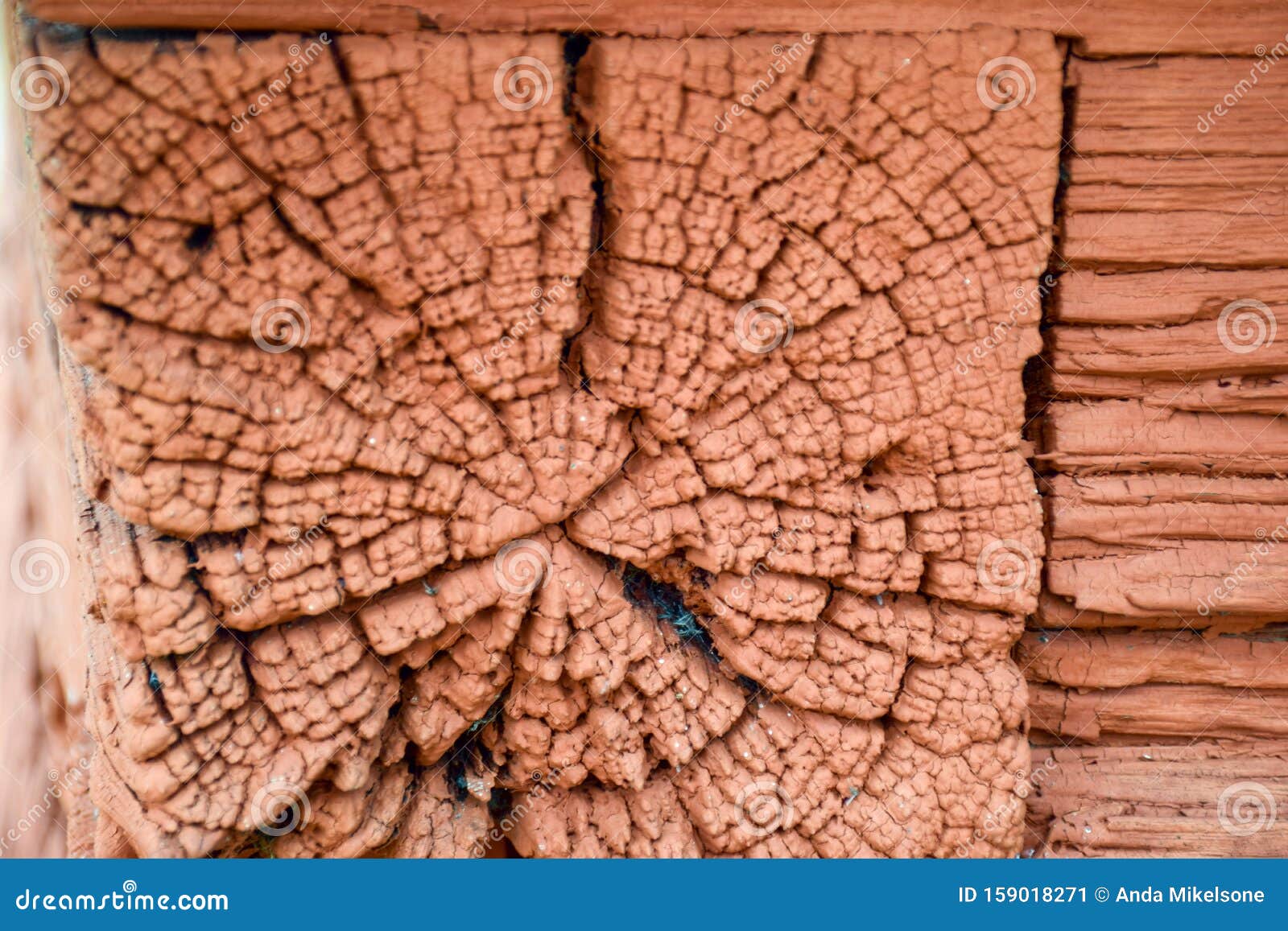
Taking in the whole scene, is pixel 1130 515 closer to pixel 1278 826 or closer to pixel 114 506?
pixel 1278 826

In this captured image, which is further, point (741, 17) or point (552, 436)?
A: point (552, 436)

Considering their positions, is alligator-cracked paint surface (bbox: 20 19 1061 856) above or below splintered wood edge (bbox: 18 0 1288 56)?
below

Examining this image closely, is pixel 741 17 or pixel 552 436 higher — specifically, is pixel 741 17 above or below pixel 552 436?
above

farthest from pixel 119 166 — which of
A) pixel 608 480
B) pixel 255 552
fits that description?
pixel 608 480
